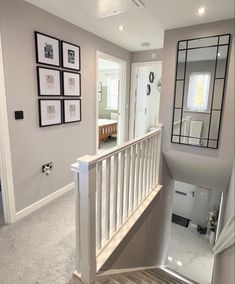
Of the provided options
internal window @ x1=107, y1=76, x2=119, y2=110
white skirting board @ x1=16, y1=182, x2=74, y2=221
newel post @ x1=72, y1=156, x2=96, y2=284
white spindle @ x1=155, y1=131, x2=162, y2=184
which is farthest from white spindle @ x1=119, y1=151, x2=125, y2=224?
internal window @ x1=107, y1=76, x2=119, y2=110

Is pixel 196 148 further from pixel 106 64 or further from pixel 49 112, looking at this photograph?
pixel 106 64

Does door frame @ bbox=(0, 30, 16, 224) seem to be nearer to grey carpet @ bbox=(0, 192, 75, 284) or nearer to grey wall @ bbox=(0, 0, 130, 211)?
grey wall @ bbox=(0, 0, 130, 211)

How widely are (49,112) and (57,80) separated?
1.28 ft

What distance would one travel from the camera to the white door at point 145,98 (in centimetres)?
392

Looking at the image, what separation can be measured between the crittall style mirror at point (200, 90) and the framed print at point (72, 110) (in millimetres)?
1254

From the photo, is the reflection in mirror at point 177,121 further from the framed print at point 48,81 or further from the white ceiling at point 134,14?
the framed print at point 48,81

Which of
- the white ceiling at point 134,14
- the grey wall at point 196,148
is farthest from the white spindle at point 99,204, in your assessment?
the white ceiling at point 134,14

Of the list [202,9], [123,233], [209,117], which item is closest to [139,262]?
[123,233]

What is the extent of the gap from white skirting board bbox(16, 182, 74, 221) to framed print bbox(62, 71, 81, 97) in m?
1.24

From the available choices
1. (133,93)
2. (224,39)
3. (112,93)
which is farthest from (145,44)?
(112,93)

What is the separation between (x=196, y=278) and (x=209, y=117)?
11.9 ft

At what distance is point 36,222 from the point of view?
1968 mm

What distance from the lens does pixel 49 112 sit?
2186mm

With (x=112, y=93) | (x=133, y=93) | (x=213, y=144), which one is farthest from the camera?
(x=112, y=93)
